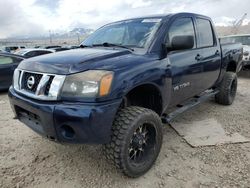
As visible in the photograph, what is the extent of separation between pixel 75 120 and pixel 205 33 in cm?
310

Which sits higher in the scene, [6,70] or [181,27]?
[181,27]

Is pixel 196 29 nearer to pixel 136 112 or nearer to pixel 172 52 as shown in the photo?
pixel 172 52

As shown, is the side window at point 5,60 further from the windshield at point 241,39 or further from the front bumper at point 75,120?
the windshield at point 241,39

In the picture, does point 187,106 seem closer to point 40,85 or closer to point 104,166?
point 104,166

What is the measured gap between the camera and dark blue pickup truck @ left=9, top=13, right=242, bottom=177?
89.3 inches

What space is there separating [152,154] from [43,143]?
1631mm

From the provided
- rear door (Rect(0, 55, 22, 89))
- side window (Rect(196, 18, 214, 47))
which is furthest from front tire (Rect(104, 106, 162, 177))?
rear door (Rect(0, 55, 22, 89))

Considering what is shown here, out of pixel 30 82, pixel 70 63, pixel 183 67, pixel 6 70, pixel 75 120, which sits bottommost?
pixel 6 70

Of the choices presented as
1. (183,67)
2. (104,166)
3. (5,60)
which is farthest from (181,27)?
(5,60)

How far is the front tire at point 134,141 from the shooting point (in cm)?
246

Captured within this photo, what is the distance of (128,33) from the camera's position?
3.47 metres

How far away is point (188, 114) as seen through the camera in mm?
4777

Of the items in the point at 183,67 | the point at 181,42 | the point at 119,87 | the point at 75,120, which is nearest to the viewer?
the point at 75,120

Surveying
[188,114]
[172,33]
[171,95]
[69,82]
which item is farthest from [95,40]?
[188,114]
